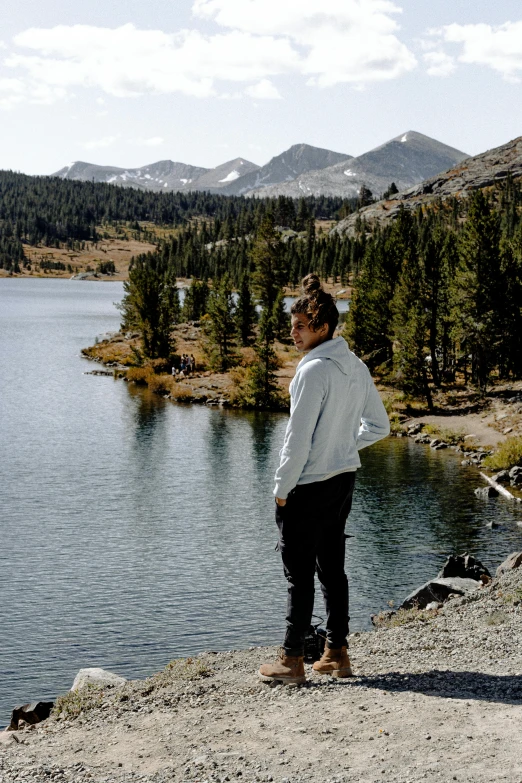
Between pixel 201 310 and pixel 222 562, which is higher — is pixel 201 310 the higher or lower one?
the higher one

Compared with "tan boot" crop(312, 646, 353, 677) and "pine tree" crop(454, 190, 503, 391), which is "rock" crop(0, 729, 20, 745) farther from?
"pine tree" crop(454, 190, 503, 391)

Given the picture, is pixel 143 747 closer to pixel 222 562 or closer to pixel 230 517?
pixel 222 562

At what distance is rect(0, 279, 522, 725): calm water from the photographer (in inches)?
757

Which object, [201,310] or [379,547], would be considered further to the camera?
[201,310]

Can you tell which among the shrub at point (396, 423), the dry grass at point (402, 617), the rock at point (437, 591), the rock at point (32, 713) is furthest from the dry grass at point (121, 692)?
the shrub at point (396, 423)

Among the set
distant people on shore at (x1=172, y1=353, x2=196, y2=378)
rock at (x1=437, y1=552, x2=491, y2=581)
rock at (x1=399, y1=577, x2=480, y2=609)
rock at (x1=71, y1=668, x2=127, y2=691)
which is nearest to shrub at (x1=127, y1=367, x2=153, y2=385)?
distant people on shore at (x1=172, y1=353, x2=196, y2=378)

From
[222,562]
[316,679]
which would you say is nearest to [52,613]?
[222,562]

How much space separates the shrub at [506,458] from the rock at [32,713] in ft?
102

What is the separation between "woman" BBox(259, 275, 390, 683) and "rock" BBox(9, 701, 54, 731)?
5915 millimetres

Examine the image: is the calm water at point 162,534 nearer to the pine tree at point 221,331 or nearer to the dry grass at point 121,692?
the dry grass at point 121,692

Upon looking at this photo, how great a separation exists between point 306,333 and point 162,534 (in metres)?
20.7

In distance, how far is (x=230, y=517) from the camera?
31047mm

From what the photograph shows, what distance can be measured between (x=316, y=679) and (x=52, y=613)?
1303cm

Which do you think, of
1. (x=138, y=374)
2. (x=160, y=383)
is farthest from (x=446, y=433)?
(x=138, y=374)
